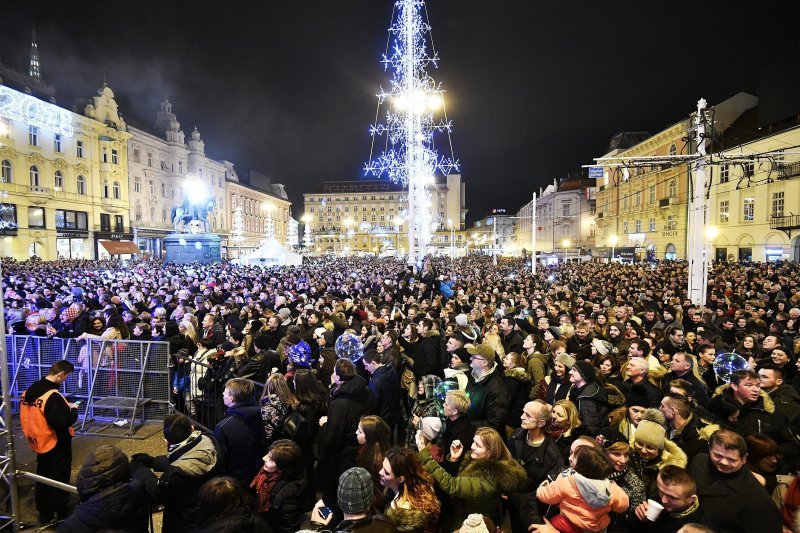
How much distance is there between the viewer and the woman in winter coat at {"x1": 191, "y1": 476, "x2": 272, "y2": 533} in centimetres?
258


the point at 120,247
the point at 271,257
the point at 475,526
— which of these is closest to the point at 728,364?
the point at 475,526

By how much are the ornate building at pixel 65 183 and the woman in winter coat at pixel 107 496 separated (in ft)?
128

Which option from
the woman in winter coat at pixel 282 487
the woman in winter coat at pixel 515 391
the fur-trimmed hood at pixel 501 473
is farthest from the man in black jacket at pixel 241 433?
the woman in winter coat at pixel 515 391

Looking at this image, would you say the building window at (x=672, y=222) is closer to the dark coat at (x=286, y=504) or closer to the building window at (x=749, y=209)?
the building window at (x=749, y=209)

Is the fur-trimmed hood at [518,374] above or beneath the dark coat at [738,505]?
above

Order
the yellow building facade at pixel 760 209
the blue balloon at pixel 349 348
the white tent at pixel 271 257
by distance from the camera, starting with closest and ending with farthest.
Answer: the blue balloon at pixel 349 348 < the yellow building facade at pixel 760 209 < the white tent at pixel 271 257

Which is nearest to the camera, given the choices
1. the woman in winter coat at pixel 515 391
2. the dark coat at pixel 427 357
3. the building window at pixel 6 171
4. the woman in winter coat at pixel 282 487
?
the woman in winter coat at pixel 282 487

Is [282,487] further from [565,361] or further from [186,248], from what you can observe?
[186,248]

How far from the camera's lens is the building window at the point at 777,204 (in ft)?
103

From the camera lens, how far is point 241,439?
370 centimetres

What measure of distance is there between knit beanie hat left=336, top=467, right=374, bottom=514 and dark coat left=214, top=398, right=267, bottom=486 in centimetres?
151

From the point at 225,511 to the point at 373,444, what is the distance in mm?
1116

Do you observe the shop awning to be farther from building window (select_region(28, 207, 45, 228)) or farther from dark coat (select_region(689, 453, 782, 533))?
dark coat (select_region(689, 453, 782, 533))

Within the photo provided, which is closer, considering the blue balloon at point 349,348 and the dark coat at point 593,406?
the dark coat at point 593,406
